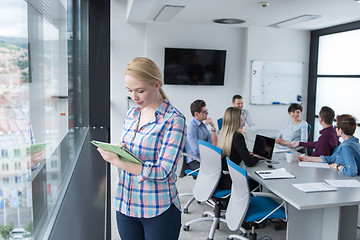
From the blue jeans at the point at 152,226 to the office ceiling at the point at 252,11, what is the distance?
3.72 metres

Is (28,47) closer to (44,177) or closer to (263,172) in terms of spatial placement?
(44,177)

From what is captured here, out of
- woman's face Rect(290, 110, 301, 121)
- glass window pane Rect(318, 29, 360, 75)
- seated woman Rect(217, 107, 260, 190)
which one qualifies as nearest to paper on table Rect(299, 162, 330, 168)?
seated woman Rect(217, 107, 260, 190)

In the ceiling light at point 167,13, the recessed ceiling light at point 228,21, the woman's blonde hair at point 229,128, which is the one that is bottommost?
the woman's blonde hair at point 229,128

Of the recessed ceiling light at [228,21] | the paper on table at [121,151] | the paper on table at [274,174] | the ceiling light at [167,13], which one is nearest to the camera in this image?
the paper on table at [121,151]

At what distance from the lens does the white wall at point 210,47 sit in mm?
6895

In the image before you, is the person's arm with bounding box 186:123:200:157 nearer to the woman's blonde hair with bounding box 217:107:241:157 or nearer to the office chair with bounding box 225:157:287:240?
the woman's blonde hair with bounding box 217:107:241:157

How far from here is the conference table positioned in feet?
8.38

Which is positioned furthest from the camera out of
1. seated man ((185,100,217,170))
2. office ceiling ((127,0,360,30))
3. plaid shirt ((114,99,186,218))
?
office ceiling ((127,0,360,30))

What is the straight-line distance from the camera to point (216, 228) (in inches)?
142

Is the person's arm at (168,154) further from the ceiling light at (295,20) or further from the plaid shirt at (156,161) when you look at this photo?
the ceiling light at (295,20)

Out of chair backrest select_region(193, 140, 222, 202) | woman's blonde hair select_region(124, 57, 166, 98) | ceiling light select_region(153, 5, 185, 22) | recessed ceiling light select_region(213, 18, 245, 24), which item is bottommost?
chair backrest select_region(193, 140, 222, 202)

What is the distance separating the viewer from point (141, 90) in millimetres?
1508

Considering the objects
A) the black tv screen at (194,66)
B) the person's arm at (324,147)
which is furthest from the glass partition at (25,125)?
the black tv screen at (194,66)

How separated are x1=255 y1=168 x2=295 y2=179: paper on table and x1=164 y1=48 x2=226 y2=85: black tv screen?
407 centimetres
